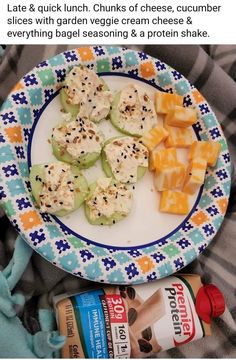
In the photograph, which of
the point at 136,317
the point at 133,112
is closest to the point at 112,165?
the point at 133,112

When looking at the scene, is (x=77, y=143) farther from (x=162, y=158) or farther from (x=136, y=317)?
(x=136, y=317)

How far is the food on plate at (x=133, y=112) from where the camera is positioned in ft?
3.34

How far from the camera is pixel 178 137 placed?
41.8 inches

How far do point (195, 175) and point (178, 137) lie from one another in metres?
0.11

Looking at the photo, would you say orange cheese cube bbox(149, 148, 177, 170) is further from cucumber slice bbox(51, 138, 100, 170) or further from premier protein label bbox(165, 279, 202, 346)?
premier protein label bbox(165, 279, 202, 346)

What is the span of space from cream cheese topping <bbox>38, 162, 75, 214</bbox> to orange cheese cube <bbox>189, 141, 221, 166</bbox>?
30 cm

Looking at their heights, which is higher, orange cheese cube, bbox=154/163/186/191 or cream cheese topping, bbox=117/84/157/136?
cream cheese topping, bbox=117/84/157/136

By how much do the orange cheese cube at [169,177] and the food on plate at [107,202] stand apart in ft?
0.25

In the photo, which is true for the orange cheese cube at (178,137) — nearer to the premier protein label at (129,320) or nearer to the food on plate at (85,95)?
the food on plate at (85,95)

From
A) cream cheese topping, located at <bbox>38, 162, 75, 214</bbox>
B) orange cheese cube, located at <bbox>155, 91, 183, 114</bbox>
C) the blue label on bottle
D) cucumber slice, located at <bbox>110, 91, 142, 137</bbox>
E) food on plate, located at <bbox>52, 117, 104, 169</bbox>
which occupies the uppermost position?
orange cheese cube, located at <bbox>155, 91, 183, 114</bbox>


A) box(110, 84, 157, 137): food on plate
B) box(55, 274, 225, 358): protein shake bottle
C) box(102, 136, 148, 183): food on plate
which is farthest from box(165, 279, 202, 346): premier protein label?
box(110, 84, 157, 137): food on plate

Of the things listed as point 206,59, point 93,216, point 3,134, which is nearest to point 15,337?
point 93,216

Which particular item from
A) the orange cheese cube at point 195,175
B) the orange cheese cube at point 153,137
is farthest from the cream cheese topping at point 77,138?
the orange cheese cube at point 195,175

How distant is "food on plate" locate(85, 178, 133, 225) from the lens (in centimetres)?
93
